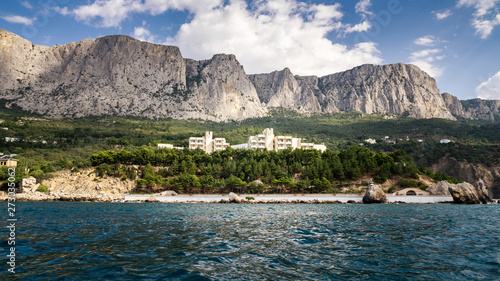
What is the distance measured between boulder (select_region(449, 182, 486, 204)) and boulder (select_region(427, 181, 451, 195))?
10.5ft

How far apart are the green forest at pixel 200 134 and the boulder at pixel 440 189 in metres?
10.4

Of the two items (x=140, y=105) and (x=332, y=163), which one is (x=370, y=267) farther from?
(x=140, y=105)

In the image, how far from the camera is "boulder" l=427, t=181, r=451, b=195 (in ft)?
208

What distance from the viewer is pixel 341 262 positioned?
10.5 metres

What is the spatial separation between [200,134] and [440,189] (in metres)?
94.5

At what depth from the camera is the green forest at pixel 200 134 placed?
78.5m

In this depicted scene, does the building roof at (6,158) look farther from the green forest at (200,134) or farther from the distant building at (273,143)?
the distant building at (273,143)

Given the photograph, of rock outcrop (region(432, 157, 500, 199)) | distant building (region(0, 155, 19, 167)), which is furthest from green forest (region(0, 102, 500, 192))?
rock outcrop (region(432, 157, 500, 199))

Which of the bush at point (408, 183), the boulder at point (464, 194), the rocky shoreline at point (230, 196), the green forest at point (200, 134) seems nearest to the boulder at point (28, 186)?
the rocky shoreline at point (230, 196)

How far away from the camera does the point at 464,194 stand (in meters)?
58.7

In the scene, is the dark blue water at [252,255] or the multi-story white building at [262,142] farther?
the multi-story white building at [262,142]

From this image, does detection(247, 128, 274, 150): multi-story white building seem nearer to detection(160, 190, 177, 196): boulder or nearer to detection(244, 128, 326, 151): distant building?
detection(244, 128, 326, 151): distant building

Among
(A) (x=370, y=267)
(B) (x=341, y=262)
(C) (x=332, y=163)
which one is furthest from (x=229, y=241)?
(C) (x=332, y=163)

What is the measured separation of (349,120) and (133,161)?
503 feet
